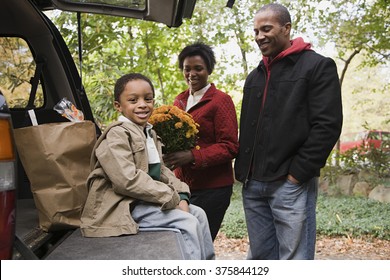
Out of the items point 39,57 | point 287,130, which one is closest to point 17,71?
point 39,57

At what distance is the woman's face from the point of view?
3.63 metres

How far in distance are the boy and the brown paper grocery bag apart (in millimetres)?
71

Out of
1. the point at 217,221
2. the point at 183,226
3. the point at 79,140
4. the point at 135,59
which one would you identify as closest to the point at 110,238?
the point at 183,226

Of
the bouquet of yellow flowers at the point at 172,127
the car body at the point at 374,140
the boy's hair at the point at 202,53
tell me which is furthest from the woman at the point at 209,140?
the car body at the point at 374,140

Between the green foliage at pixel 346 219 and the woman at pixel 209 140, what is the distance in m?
5.18

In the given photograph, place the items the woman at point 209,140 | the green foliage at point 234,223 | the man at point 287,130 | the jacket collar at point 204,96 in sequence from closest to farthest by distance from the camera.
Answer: the man at point 287,130 → the woman at point 209,140 → the jacket collar at point 204,96 → the green foliage at point 234,223

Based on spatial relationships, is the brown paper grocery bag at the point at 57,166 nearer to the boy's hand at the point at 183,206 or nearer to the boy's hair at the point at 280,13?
the boy's hand at the point at 183,206

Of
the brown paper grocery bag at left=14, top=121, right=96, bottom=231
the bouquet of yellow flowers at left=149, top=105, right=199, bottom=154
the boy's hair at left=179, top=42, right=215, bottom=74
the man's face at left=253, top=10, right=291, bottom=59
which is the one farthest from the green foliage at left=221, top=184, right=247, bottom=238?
the brown paper grocery bag at left=14, top=121, right=96, bottom=231

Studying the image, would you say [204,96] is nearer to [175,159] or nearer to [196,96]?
[196,96]

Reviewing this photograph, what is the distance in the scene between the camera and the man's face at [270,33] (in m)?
3.10

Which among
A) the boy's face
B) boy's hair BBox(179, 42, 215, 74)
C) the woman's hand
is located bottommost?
the woman's hand

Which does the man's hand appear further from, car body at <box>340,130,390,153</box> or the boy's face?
car body at <box>340,130,390,153</box>

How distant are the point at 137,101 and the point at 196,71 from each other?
927 millimetres
